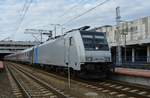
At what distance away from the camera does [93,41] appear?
62.6 ft

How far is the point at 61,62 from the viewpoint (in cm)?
2275

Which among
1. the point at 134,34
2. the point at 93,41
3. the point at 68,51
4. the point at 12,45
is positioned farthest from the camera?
the point at 12,45

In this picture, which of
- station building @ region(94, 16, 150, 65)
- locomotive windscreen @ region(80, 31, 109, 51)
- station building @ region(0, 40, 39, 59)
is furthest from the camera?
station building @ region(0, 40, 39, 59)

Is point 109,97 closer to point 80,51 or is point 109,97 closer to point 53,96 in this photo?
point 53,96

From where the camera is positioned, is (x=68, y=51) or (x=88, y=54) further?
(x=68, y=51)

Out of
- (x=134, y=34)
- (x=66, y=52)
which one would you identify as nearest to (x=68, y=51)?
(x=66, y=52)

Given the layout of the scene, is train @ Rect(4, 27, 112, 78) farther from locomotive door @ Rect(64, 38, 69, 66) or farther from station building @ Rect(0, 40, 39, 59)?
station building @ Rect(0, 40, 39, 59)

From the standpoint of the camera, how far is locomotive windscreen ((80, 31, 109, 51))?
18.7 metres

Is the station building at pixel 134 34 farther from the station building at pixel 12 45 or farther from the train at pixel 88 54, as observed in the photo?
the station building at pixel 12 45

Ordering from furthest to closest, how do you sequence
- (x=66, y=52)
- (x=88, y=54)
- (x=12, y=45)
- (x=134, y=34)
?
(x=12, y=45) < (x=134, y=34) < (x=66, y=52) < (x=88, y=54)

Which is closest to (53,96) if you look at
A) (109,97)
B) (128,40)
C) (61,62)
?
(109,97)

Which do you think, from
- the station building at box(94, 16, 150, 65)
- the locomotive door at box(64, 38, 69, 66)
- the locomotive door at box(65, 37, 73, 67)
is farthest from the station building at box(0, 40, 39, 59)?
the locomotive door at box(65, 37, 73, 67)

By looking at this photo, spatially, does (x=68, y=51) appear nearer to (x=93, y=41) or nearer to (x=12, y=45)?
(x=93, y=41)

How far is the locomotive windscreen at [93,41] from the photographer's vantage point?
18.7m
